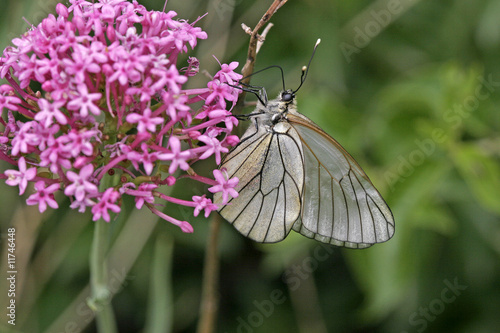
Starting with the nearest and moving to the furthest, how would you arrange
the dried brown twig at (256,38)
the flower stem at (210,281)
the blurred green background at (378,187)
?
the dried brown twig at (256,38) < the flower stem at (210,281) < the blurred green background at (378,187)

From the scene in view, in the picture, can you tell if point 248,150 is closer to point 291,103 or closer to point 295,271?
point 291,103

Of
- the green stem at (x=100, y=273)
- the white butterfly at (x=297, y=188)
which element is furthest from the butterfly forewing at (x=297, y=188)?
the green stem at (x=100, y=273)

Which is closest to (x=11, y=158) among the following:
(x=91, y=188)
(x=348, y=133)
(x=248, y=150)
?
(x=91, y=188)

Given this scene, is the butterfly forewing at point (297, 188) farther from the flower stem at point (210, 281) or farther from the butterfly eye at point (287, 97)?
the flower stem at point (210, 281)

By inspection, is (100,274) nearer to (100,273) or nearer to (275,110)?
(100,273)

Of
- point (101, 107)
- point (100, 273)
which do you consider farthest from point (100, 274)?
point (101, 107)

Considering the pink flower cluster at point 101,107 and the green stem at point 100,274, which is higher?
the pink flower cluster at point 101,107

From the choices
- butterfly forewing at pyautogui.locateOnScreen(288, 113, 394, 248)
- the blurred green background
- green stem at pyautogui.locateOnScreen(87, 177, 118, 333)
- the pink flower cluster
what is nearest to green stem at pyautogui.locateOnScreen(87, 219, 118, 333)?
green stem at pyautogui.locateOnScreen(87, 177, 118, 333)
